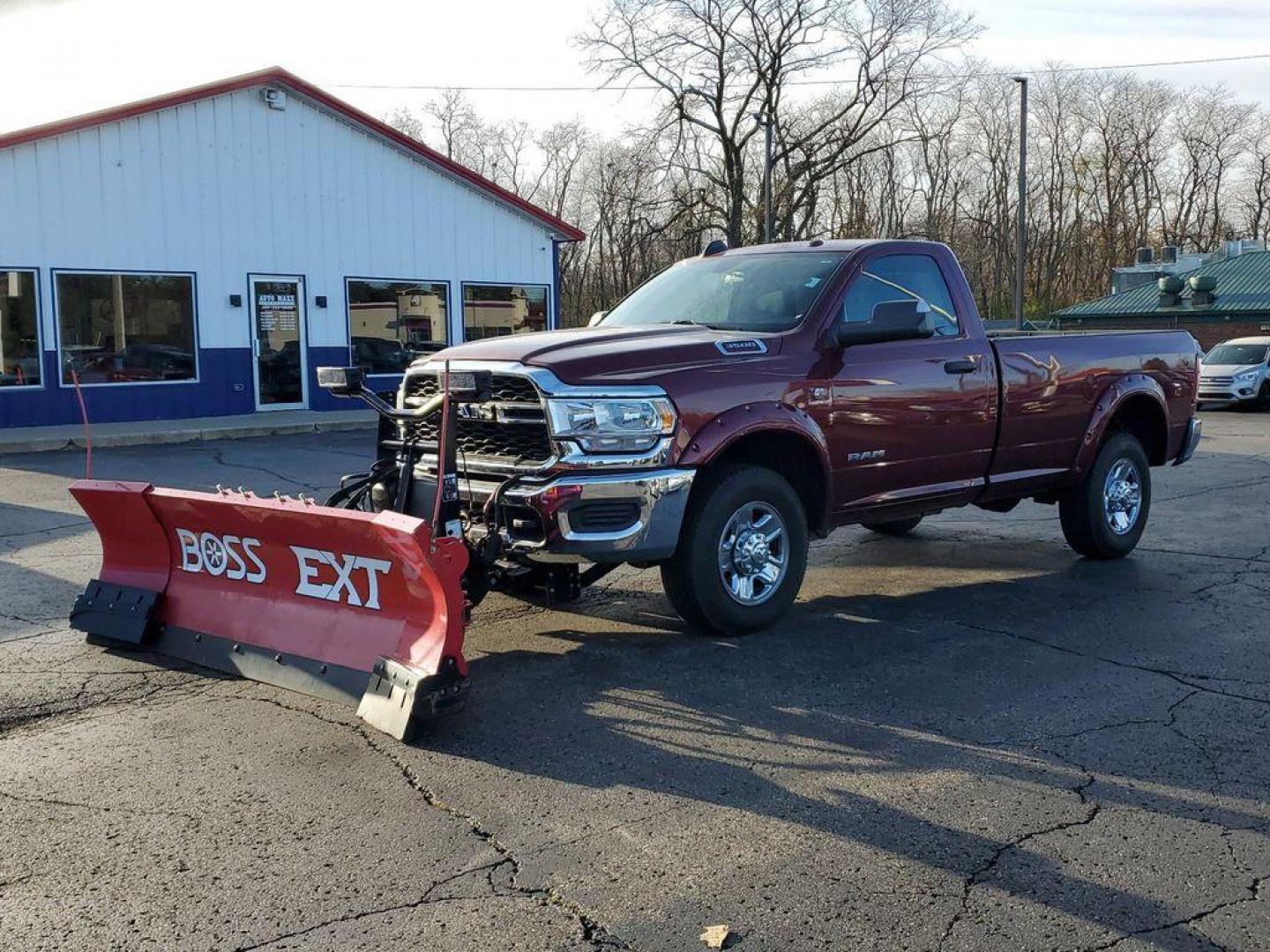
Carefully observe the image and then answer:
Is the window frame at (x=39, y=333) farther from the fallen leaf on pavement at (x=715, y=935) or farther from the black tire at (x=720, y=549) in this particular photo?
the fallen leaf on pavement at (x=715, y=935)

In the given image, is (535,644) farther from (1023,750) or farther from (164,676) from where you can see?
(1023,750)

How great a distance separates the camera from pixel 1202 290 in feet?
131

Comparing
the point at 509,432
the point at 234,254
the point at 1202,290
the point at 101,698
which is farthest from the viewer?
the point at 1202,290

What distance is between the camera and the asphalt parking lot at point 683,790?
3451mm

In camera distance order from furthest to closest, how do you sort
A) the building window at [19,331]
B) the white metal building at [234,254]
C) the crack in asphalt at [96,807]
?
the white metal building at [234,254] → the building window at [19,331] → the crack in asphalt at [96,807]

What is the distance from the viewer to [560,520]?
18.5ft

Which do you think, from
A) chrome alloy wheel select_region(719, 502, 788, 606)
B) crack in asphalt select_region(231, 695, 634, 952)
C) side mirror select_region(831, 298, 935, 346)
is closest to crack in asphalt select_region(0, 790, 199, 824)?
crack in asphalt select_region(231, 695, 634, 952)

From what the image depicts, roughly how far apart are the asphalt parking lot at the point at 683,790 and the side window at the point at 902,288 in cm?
174

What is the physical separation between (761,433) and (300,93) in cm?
1809

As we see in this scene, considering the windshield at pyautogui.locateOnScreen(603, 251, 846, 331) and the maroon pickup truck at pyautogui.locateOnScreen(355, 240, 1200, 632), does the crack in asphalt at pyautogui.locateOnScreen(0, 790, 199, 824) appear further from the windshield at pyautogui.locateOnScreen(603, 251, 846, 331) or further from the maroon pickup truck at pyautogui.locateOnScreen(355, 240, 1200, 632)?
the windshield at pyautogui.locateOnScreen(603, 251, 846, 331)

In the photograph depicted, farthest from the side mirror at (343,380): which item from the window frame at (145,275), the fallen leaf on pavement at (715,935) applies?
the window frame at (145,275)

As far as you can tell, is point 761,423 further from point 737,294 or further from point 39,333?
point 39,333

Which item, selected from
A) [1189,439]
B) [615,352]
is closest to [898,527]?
[1189,439]

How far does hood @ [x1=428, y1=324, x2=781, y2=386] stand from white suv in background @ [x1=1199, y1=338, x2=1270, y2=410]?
75.2 ft
